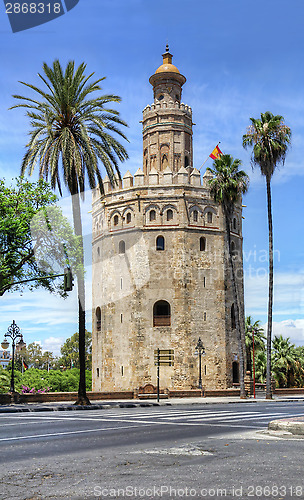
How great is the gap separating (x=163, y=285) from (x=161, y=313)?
2.32 metres

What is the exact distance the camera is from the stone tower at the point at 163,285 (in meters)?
43.7

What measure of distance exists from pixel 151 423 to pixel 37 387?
29.9 metres

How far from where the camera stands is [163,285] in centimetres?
4447

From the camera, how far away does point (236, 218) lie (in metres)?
49.5

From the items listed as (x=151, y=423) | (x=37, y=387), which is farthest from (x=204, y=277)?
(x=151, y=423)

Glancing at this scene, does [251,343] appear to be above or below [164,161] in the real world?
below

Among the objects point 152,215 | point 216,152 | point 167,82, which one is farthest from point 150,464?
point 167,82

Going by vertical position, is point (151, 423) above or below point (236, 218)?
below

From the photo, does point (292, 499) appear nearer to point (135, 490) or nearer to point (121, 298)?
point (135, 490)

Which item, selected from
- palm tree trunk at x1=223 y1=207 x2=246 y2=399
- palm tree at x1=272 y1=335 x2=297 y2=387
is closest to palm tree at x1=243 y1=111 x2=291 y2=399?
palm tree trunk at x1=223 y1=207 x2=246 y2=399

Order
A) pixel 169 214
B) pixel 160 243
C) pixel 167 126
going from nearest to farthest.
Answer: pixel 160 243 → pixel 169 214 → pixel 167 126

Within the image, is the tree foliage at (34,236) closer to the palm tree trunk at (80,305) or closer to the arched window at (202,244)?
the palm tree trunk at (80,305)

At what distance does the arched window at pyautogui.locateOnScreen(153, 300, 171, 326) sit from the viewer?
44.0m

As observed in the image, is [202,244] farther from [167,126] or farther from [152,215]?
[167,126]
